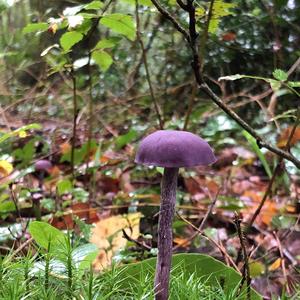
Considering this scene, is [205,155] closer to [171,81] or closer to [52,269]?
[52,269]

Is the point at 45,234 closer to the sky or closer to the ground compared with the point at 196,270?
closer to the sky

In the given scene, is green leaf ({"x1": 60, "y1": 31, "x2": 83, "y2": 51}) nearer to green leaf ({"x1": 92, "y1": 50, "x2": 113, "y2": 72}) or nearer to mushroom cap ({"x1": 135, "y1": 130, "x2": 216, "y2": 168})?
green leaf ({"x1": 92, "y1": 50, "x2": 113, "y2": 72})

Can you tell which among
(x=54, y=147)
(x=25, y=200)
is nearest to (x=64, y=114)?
(x=54, y=147)

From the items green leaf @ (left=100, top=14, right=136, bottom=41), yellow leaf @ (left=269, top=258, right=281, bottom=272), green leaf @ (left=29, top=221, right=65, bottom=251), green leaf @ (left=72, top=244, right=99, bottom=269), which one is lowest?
yellow leaf @ (left=269, top=258, right=281, bottom=272)

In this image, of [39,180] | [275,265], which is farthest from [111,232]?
[39,180]

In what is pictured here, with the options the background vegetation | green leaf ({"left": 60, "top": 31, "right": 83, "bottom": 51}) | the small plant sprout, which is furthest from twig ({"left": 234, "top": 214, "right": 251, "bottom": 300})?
A: green leaf ({"left": 60, "top": 31, "right": 83, "bottom": 51})

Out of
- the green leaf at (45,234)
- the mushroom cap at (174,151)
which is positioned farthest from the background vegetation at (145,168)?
the mushroom cap at (174,151)

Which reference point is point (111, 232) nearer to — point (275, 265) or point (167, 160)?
point (275, 265)
